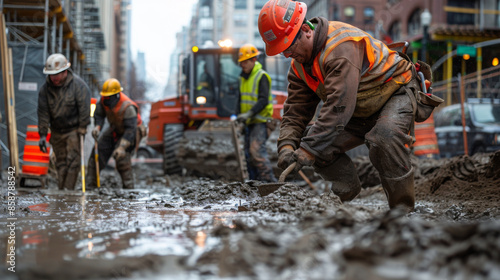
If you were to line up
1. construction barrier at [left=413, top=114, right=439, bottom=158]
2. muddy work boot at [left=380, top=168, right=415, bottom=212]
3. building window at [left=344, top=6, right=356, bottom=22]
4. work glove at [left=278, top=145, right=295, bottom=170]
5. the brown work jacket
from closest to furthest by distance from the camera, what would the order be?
1. the brown work jacket
2. muddy work boot at [left=380, top=168, right=415, bottom=212]
3. work glove at [left=278, top=145, right=295, bottom=170]
4. construction barrier at [left=413, top=114, right=439, bottom=158]
5. building window at [left=344, top=6, right=356, bottom=22]

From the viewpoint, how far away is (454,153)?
488 inches

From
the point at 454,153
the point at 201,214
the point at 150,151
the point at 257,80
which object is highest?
the point at 257,80

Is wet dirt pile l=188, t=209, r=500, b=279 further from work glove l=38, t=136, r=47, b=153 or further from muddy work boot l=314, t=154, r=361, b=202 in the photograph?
work glove l=38, t=136, r=47, b=153

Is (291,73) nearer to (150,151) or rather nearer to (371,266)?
(371,266)

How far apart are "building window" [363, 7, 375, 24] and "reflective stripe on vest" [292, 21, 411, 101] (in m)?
51.1

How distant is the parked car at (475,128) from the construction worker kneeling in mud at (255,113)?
19.2ft

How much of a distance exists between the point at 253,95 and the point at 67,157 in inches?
115

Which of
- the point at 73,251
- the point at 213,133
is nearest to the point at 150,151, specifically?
the point at 213,133

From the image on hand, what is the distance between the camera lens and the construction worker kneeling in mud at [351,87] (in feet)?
13.3

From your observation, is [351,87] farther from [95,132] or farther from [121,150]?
[95,132]

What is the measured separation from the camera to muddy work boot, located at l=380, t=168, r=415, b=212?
427cm

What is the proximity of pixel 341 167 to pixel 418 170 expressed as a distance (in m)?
3.62

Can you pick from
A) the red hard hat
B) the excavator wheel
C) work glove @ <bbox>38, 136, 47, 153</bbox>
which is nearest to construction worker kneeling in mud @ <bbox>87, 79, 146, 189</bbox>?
work glove @ <bbox>38, 136, 47, 153</bbox>

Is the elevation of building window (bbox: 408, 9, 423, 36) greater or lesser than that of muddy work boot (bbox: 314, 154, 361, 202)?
greater
